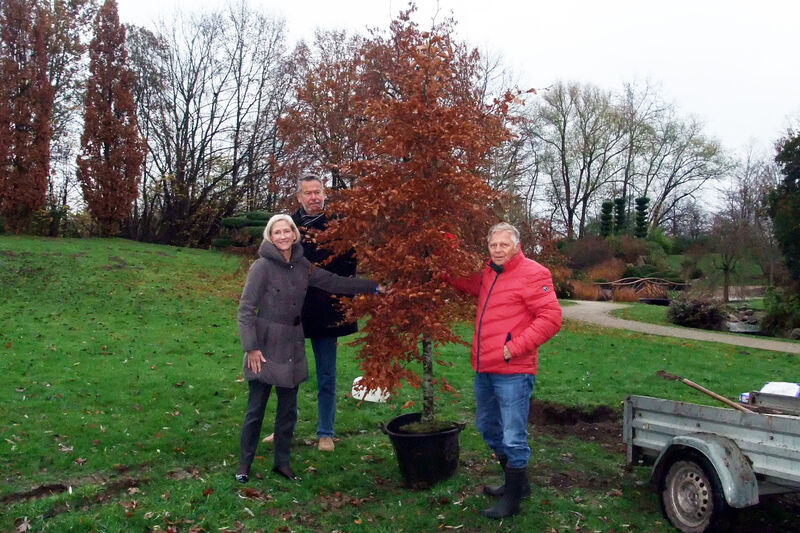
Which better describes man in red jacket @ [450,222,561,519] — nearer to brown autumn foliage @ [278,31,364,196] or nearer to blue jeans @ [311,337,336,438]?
blue jeans @ [311,337,336,438]

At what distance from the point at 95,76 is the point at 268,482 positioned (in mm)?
25323

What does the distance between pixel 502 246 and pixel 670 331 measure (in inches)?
510

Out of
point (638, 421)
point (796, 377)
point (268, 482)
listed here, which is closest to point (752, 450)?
point (638, 421)

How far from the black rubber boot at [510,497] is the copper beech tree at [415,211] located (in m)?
0.87

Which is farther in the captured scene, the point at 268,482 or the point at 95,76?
the point at 95,76

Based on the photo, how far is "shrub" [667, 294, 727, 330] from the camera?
1742 centimetres

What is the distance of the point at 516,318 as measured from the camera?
413cm

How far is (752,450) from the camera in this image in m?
3.51

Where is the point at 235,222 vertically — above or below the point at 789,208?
below

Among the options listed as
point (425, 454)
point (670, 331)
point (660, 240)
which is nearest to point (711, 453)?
point (425, 454)

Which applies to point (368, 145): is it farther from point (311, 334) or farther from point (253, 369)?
point (253, 369)

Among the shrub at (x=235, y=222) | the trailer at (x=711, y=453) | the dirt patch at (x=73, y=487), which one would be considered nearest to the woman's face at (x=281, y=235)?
the dirt patch at (x=73, y=487)

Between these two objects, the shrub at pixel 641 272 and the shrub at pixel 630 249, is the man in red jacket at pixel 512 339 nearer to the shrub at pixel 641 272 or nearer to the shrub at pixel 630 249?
the shrub at pixel 641 272

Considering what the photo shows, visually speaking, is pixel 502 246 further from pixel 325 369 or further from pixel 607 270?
pixel 607 270
